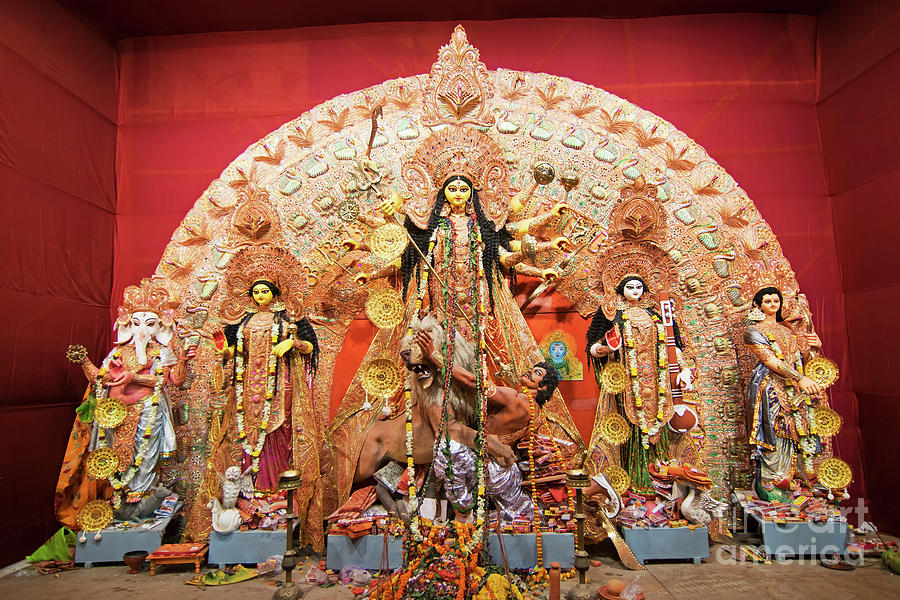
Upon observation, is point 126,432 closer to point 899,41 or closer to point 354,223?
point 354,223

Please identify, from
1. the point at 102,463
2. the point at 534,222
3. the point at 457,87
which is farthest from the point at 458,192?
the point at 102,463

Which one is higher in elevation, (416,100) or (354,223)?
(416,100)

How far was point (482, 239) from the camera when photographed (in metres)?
4.79

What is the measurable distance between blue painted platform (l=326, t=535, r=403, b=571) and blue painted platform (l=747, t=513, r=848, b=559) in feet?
9.52

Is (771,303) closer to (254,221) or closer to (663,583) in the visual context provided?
(663,583)

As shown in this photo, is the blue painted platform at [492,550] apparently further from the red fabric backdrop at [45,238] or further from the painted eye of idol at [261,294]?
the red fabric backdrop at [45,238]

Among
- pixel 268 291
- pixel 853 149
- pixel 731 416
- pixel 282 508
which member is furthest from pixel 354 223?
pixel 853 149

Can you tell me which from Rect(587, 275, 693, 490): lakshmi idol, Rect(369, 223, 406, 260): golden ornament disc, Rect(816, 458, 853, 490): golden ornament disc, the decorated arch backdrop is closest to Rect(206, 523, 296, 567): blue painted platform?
the decorated arch backdrop

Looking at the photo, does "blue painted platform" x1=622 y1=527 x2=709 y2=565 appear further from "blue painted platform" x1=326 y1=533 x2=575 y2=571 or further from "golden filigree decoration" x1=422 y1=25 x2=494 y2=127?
"golden filigree decoration" x1=422 y1=25 x2=494 y2=127

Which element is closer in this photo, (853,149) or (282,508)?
(282,508)

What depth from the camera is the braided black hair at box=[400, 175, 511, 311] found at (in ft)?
15.8

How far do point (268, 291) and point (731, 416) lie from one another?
433cm

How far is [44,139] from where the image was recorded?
16.5 ft

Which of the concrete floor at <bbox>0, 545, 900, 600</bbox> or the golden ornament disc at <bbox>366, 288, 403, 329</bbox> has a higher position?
the golden ornament disc at <bbox>366, 288, 403, 329</bbox>
